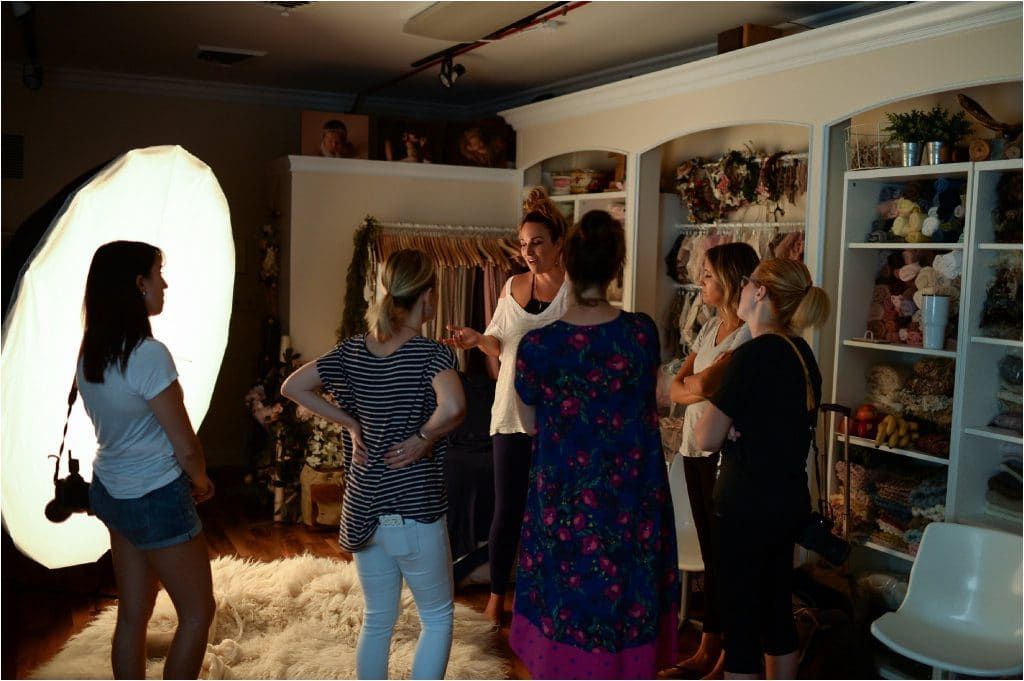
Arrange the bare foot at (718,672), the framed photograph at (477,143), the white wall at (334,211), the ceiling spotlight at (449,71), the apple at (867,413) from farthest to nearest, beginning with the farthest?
the framed photograph at (477,143) → the white wall at (334,211) → the ceiling spotlight at (449,71) → the apple at (867,413) → the bare foot at (718,672)

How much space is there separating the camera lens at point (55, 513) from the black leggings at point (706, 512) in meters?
1.87

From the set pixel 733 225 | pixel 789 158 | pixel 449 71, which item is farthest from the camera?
pixel 449 71

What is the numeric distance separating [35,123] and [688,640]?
4532mm

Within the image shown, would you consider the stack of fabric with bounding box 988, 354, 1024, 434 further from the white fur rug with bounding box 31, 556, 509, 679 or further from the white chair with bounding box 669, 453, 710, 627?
the white fur rug with bounding box 31, 556, 509, 679

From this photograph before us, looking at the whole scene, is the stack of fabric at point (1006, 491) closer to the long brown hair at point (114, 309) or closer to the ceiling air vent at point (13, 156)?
the long brown hair at point (114, 309)

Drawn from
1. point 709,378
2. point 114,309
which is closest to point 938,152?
point 709,378

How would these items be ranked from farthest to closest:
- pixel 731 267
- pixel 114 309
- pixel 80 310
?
pixel 80 310, pixel 731 267, pixel 114 309

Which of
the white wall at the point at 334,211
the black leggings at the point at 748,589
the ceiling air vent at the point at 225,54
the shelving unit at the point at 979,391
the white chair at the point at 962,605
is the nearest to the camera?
the black leggings at the point at 748,589

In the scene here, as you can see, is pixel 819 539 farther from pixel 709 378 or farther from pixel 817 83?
pixel 817 83

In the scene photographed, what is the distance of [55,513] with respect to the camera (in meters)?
2.88

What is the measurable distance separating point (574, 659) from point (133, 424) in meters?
1.21

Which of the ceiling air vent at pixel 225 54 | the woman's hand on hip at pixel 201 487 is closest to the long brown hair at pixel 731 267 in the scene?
the woman's hand on hip at pixel 201 487

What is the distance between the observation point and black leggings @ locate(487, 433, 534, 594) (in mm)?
Result: 3248

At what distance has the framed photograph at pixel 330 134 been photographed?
525 cm
